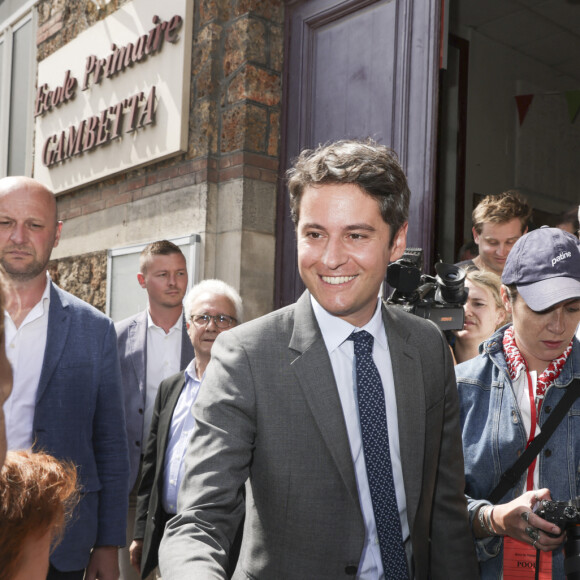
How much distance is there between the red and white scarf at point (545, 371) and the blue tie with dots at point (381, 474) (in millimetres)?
519

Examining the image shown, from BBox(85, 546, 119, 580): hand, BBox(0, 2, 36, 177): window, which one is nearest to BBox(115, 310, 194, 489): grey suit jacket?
BBox(85, 546, 119, 580): hand

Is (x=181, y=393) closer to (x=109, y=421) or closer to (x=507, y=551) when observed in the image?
(x=109, y=421)

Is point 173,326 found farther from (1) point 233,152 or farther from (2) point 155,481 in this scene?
(1) point 233,152

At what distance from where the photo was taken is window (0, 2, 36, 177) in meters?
7.51

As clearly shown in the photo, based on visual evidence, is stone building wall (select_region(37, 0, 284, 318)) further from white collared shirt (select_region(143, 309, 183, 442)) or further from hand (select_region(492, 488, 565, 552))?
hand (select_region(492, 488, 565, 552))

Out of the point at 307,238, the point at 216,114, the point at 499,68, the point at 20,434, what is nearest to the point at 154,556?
the point at 20,434

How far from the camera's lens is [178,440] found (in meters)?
3.17

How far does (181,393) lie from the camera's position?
3.35 metres

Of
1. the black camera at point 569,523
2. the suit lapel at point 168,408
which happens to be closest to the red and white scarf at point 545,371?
the black camera at point 569,523

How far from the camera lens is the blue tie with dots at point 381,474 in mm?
1630

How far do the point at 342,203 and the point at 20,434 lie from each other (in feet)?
4.81

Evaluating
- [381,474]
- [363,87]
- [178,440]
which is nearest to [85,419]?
[178,440]

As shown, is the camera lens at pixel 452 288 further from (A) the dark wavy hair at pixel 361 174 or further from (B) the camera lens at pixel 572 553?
(B) the camera lens at pixel 572 553

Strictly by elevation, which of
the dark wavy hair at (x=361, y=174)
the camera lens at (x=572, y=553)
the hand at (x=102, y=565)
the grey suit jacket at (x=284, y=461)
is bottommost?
the hand at (x=102, y=565)
